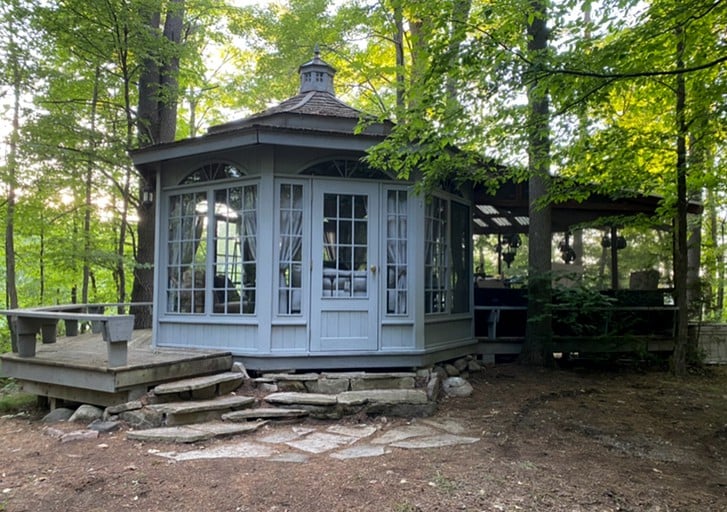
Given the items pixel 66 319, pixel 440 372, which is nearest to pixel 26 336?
pixel 66 319

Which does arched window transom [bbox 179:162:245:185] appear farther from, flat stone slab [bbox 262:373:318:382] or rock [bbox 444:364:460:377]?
rock [bbox 444:364:460:377]

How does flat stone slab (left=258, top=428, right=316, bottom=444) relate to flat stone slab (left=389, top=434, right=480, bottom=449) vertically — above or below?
below

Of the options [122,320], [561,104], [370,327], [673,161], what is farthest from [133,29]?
[673,161]

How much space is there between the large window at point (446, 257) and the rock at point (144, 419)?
302cm

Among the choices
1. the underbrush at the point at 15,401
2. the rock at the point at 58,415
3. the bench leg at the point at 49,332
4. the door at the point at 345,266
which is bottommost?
the underbrush at the point at 15,401

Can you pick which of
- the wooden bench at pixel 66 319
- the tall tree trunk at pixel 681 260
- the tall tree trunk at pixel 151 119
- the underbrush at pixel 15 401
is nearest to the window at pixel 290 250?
the wooden bench at pixel 66 319

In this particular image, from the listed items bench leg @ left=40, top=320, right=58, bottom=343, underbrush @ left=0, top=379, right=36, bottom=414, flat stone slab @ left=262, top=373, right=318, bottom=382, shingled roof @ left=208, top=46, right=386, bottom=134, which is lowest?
underbrush @ left=0, top=379, right=36, bottom=414

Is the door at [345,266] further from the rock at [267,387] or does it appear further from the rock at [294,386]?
the rock at [267,387]

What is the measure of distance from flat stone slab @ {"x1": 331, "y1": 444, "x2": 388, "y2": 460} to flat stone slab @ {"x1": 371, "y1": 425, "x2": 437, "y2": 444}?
0.47ft

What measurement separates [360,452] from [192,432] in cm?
140

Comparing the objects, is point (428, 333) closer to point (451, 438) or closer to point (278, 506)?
point (451, 438)

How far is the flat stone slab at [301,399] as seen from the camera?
433cm

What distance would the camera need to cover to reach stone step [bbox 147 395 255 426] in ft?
13.2

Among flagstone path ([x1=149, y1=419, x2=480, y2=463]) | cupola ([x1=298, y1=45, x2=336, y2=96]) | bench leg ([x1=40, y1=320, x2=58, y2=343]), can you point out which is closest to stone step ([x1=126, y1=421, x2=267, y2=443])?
flagstone path ([x1=149, y1=419, x2=480, y2=463])
